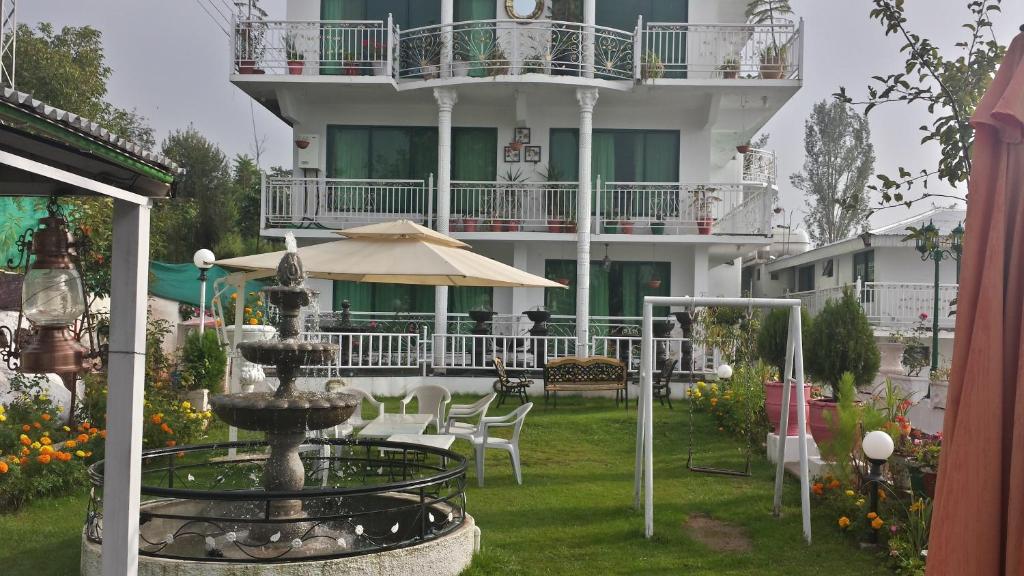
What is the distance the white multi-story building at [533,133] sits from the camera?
58.1ft

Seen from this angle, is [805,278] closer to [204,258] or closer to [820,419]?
[820,419]

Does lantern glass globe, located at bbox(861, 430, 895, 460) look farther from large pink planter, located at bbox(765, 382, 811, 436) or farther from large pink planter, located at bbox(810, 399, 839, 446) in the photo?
large pink planter, located at bbox(765, 382, 811, 436)

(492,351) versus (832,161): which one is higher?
(832,161)

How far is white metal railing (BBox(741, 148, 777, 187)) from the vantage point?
2345 centimetres

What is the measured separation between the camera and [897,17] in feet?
20.2

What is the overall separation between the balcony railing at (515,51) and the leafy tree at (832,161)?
28828mm

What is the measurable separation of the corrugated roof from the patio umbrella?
275 cm

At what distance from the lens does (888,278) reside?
2272 cm

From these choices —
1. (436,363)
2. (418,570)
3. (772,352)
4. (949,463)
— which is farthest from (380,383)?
(949,463)

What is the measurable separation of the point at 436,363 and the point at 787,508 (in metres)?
9.71

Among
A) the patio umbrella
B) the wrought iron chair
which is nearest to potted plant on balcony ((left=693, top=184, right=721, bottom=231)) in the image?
the wrought iron chair

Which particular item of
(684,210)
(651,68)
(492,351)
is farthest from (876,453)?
(651,68)

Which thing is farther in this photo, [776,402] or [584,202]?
[584,202]

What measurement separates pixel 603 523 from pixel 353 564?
2903 millimetres
